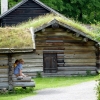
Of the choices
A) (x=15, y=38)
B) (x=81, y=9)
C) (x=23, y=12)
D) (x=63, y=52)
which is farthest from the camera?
(x=81, y=9)

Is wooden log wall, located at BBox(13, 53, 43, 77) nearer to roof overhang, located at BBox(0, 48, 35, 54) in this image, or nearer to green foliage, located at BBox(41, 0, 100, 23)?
roof overhang, located at BBox(0, 48, 35, 54)

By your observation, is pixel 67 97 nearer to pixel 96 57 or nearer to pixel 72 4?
pixel 96 57

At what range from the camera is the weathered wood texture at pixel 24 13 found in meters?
41.1

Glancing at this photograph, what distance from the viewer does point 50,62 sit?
28625 mm

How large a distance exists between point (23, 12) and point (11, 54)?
74.5ft

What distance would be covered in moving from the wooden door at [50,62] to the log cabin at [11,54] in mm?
8632

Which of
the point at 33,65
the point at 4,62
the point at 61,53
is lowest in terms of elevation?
the point at 33,65

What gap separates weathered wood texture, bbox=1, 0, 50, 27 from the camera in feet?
135

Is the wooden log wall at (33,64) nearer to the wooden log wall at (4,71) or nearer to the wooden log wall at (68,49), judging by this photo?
the wooden log wall at (68,49)

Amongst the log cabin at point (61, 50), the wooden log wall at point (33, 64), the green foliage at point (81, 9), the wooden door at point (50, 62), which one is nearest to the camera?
the log cabin at point (61, 50)

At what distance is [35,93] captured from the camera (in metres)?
18.8

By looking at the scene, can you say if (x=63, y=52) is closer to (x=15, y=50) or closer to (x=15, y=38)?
(x=15, y=38)

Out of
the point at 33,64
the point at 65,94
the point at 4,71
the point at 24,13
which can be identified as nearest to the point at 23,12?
the point at 24,13

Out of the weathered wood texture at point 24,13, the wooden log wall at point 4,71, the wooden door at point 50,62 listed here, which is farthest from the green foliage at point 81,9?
the wooden log wall at point 4,71
